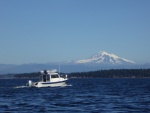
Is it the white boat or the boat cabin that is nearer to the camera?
the white boat

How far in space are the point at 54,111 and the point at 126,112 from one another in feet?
24.5

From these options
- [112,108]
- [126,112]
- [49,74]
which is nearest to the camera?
[126,112]

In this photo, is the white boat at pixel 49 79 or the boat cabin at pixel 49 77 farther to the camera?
the boat cabin at pixel 49 77

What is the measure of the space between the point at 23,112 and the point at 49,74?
6005 centimetres

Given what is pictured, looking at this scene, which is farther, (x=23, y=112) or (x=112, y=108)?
(x=112, y=108)

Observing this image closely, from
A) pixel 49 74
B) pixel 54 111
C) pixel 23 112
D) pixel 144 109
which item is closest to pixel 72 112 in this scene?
pixel 54 111

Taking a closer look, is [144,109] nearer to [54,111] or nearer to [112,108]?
[112,108]

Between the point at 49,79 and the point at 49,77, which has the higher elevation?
the point at 49,77

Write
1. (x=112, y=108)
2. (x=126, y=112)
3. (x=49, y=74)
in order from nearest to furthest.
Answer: (x=126, y=112) → (x=112, y=108) → (x=49, y=74)

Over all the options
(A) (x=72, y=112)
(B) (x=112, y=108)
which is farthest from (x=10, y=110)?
(B) (x=112, y=108)

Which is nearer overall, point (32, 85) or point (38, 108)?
point (38, 108)

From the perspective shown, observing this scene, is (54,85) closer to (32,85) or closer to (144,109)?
(32,85)

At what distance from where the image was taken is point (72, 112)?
141ft

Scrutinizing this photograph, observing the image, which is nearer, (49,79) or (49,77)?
(49,77)
